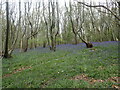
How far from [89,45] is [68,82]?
12414 mm

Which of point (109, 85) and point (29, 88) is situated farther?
point (29, 88)

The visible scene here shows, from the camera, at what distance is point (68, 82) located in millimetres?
5938

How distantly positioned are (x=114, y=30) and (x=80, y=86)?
104ft

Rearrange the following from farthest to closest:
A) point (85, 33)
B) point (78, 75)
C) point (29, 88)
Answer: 1. point (85, 33)
2. point (78, 75)
3. point (29, 88)

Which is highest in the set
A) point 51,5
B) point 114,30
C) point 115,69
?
point 51,5

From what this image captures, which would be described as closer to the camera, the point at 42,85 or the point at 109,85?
the point at 109,85

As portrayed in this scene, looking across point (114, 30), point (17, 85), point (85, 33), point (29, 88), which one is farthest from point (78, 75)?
point (85, 33)

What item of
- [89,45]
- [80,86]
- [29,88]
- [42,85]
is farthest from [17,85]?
[89,45]

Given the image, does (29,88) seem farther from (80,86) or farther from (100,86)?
(100,86)

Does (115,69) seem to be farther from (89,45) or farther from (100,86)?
(89,45)

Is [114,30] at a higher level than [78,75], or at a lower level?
higher

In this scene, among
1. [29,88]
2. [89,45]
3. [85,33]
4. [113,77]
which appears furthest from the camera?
[85,33]

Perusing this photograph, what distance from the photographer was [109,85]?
5.35 meters

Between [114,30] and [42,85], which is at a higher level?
[114,30]
